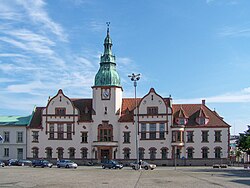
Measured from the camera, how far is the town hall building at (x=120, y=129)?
8281 centimetres

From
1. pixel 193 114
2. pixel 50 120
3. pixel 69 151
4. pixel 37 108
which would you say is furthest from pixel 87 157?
pixel 193 114

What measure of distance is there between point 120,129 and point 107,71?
40.9 feet

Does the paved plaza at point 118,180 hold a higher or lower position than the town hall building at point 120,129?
lower

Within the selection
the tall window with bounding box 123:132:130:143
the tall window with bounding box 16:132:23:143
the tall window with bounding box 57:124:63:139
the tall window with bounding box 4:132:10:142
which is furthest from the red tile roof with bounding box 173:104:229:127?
the tall window with bounding box 4:132:10:142

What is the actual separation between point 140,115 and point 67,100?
1569cm

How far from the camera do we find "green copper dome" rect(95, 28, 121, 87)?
282 ft

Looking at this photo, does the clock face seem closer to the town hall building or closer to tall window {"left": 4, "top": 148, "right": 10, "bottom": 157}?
the town hall building

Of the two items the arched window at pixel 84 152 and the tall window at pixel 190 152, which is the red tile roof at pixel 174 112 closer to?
the tall window at pixel 190 152

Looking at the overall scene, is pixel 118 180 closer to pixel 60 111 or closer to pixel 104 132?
pixel 104 132

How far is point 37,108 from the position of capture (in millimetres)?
91625

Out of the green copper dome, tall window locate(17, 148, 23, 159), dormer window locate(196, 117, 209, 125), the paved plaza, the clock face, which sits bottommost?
tall window locate(17, 148, 23, 159)

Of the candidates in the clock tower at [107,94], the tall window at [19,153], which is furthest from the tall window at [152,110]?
the tall window at [19,153]

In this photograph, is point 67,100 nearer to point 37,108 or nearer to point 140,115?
point 37,108

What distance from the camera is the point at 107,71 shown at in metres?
86.8
